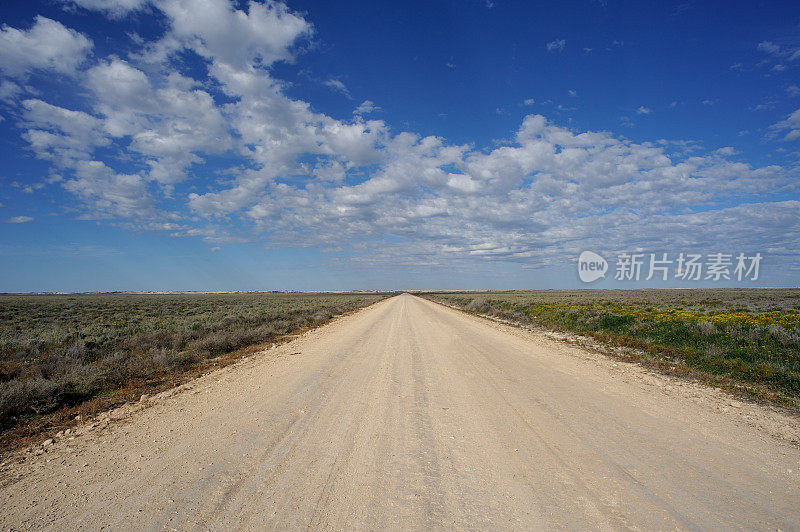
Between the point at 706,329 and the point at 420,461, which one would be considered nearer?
the point at 420,461

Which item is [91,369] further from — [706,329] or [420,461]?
[706,329]

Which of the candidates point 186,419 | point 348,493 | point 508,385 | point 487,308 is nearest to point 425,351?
point 508,385

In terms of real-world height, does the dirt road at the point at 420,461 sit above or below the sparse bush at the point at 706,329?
below

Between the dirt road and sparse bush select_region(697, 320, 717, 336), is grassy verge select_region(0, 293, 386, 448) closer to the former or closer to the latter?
the dirt road

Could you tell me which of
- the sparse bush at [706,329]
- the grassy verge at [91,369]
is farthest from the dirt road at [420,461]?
the sparse bush at [706,329]

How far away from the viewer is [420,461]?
4066mm

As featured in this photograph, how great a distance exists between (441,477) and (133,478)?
324 cm

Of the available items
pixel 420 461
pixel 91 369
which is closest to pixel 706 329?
pixel 420 461

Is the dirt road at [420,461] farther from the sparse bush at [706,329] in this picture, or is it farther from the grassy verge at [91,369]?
the sparse bush at [706,329]

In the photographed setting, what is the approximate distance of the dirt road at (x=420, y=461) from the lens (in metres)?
3.12

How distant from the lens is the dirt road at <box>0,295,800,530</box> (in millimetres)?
3125

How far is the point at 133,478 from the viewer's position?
3738 millimetres

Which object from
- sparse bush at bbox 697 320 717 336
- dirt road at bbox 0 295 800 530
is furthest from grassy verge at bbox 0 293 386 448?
sparse bush at bbox 697 320 717 336

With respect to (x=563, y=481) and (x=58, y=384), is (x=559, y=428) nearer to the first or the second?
(x=563, y=481)
